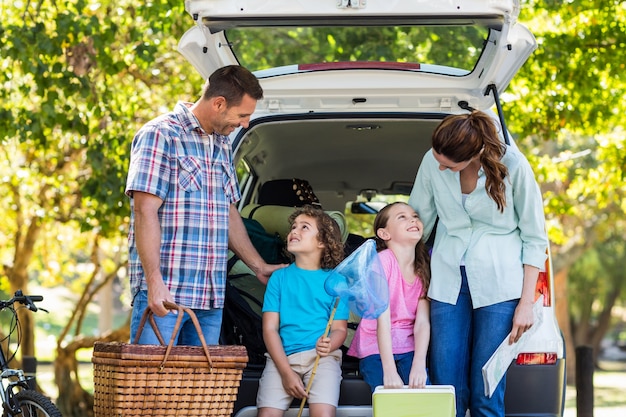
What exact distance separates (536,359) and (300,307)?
3.36 feet

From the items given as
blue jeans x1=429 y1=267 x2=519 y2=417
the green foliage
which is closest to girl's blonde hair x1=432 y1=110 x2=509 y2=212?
blue jeans x1=429 y1=267 x2=519 y2=417

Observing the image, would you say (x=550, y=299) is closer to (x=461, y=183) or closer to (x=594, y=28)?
(x=461, y=183)

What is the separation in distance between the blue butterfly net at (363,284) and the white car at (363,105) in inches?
18.1

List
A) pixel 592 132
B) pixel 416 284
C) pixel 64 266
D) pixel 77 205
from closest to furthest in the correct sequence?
1. pixel 416 284
2. pixel 592 132
3. pixel 77 205
4. pixel 64 266

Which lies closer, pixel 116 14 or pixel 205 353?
pixel 205 353

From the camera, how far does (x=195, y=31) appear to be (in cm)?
488

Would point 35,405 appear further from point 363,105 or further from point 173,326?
point 363,105

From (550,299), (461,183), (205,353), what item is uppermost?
(461,183)

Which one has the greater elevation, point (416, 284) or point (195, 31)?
point (195, 31)

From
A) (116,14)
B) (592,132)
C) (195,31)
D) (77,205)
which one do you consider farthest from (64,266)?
(195,31)

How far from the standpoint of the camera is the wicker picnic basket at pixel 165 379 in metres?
3.81

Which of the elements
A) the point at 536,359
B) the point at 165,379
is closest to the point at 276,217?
the point at 536,359

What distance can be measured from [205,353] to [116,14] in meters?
6.07

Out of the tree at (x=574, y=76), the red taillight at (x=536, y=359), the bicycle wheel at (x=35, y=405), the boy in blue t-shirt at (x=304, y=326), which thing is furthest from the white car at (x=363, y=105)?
the tree at (x=574, y=76)
